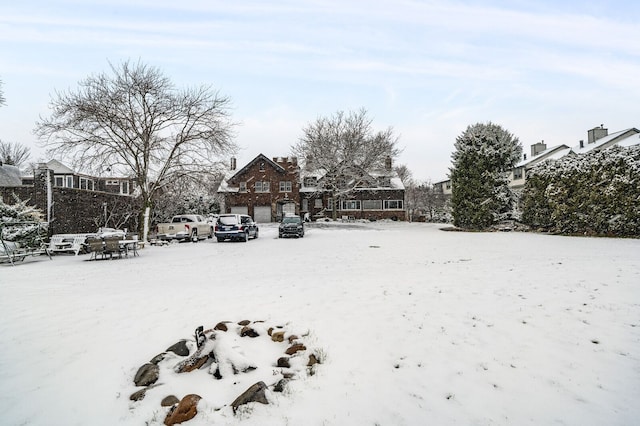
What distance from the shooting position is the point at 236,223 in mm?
20391

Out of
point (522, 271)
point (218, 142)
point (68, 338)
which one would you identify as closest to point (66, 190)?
point (218, 142)

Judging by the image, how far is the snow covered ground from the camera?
135 inches

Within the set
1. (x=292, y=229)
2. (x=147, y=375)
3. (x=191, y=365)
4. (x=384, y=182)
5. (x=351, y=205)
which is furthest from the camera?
(x=351, y=205)

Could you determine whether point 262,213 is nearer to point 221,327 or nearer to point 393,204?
point 393,204

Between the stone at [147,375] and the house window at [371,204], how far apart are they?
41.7 metres

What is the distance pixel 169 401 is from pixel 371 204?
4233 cm

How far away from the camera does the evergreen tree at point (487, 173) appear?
23469mm

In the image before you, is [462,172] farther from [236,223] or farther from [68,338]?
[68,338]

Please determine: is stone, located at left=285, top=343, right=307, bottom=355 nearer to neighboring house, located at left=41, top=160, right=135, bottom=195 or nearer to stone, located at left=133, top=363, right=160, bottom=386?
stone, located at left=133, top=363, right=160, bottom=386

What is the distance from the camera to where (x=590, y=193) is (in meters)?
17.1

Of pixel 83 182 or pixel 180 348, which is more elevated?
pixel 83 182

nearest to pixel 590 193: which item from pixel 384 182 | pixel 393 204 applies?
Answer: pixel 384 182

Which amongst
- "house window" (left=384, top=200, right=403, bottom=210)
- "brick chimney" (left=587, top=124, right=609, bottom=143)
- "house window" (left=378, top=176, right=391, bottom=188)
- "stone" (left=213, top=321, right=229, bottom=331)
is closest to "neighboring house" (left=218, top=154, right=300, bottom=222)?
"house window" (left=378, top=176, right=391, bottom=188)

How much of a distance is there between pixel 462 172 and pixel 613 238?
989 cm
